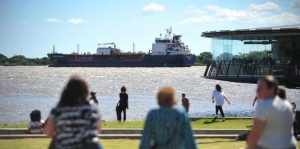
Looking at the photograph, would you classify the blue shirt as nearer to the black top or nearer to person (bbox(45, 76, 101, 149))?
person (bbox(45, 76, 101, 149))

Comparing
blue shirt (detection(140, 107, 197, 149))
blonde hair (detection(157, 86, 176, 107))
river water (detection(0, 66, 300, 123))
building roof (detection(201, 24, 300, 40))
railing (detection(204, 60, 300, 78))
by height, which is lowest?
river water (detection(0, 66, 300, 123))

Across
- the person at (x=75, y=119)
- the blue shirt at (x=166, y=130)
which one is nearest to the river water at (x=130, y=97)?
the blue shirt at (x=166, y=130)

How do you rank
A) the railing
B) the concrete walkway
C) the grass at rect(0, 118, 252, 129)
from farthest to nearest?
the railing, the grass at rect(0, 118, 252, 129), the concrete walkway

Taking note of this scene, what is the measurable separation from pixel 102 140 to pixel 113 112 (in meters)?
20.1

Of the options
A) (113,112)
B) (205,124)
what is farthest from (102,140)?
(113,112)

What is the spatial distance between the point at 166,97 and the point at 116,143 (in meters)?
7.95

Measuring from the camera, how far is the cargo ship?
170375mm

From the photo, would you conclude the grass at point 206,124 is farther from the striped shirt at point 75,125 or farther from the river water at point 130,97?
the striped shirt at point 75,125

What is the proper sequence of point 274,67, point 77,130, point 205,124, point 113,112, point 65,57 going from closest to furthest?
point 77,130 < point 205,124 < point 113,112 < point 274,67 < point 65,57

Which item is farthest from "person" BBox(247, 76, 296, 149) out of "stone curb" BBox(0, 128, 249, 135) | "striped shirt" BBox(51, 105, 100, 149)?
"stone curb" BBox(0, 128, 249, 135)

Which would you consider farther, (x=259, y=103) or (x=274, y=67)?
(x=274, y=67)

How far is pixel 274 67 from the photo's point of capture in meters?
39.8

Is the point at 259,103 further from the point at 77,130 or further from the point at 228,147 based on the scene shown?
the point at 228,147

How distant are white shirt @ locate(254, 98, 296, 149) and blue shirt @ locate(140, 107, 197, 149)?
→ 892mm
